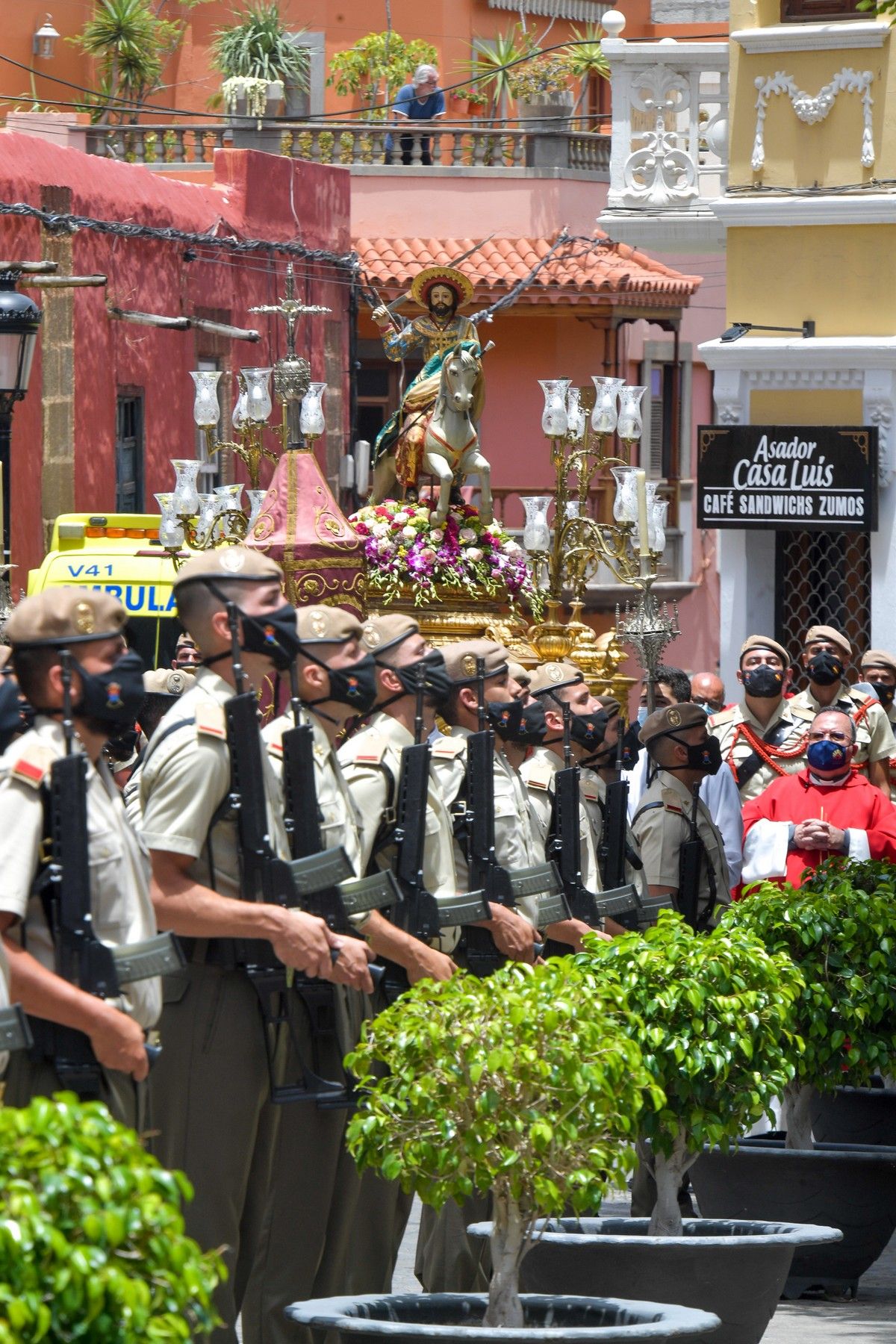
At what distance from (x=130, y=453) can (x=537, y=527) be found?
927 cm

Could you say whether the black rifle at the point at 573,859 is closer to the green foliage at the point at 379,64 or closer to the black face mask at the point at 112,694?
the black face mask at the point at 112,694

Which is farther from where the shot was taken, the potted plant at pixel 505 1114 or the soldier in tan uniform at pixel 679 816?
the soldier in tan uniform at pixel 679 816

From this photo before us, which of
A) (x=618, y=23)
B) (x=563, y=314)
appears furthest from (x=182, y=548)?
(x=563, y=314)

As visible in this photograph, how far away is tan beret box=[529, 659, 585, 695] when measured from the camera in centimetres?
994

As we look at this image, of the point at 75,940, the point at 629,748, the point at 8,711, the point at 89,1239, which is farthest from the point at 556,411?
the point at 89,1239

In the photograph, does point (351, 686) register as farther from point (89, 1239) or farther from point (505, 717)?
point (89, 1239)

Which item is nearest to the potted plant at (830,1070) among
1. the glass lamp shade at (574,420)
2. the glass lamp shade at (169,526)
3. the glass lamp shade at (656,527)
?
the glass lamp shade at (656,527)

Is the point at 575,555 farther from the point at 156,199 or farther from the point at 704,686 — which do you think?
the point at 156,199

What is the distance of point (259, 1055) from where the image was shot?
6.64 metres

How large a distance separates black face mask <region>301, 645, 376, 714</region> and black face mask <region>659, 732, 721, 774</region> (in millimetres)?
3057

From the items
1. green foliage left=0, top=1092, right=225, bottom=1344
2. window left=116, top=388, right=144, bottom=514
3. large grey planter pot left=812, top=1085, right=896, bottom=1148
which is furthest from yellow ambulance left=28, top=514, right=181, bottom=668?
green foliage left=0, top=1092, right=225, bottom=1344

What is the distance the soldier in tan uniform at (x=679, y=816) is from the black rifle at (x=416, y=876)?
2444mm

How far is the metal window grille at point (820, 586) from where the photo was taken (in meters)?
16.5

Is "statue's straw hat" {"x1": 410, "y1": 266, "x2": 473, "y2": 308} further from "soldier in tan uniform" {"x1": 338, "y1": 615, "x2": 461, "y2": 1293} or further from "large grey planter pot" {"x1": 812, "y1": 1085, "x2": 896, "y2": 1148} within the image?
"soldier in tan uniform" {"x1": 338, "y1": 615, "x2": 461, "y2": 1293}
